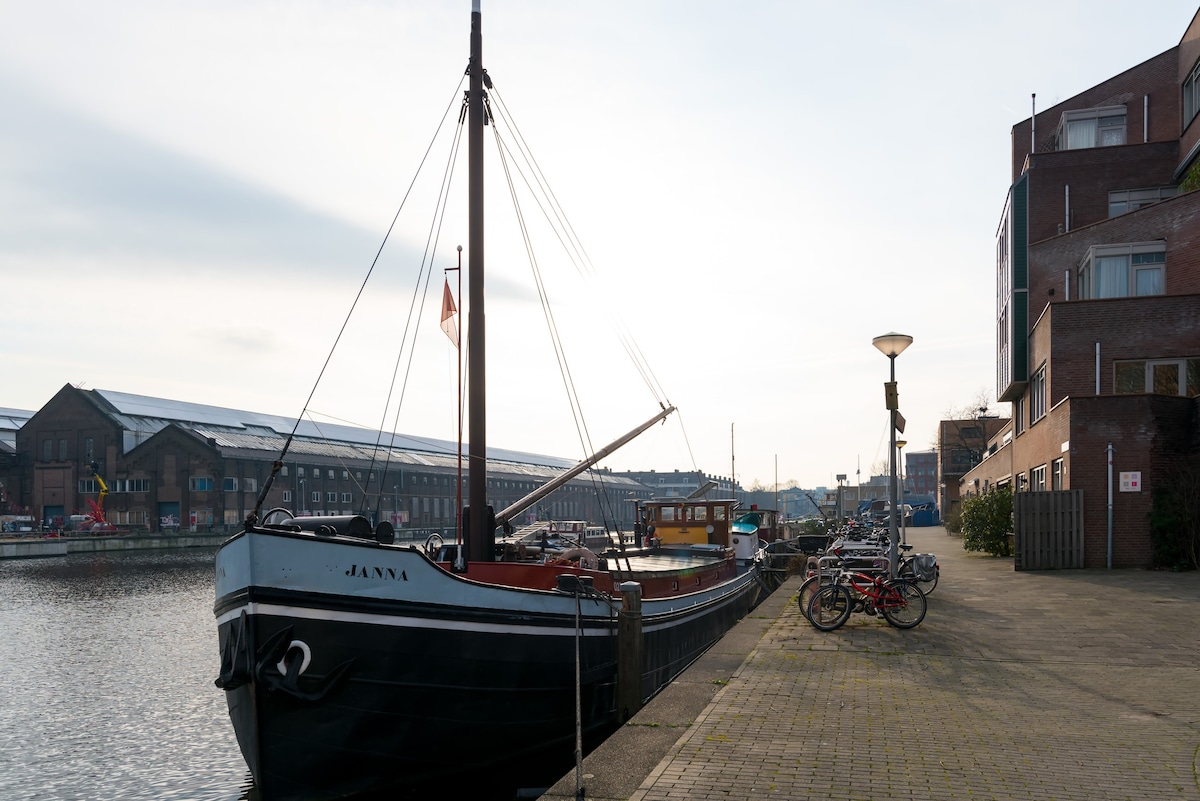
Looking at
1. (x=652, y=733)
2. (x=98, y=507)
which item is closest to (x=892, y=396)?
(x=652, y=733)

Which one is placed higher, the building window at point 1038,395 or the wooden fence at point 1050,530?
the building window at point 1038,395

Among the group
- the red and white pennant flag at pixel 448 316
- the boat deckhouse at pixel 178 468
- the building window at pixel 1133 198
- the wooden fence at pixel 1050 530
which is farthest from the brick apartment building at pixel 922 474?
the red and white pennant flag at pixel 448 316

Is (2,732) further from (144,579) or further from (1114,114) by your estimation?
(1114,114)

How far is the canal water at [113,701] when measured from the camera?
1295 centimetres

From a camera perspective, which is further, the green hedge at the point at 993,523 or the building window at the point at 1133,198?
the building window at the point at 1133,198

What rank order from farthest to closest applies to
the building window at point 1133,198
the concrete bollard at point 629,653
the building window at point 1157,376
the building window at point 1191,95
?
the building window at point 1133,198 → the building window at point 1191,95 → the building window at point 1157,376 → the concrete bollard at point 629,653

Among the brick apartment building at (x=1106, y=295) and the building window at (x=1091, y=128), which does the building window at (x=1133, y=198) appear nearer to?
the brick apartment building at (x=1106, y=295)

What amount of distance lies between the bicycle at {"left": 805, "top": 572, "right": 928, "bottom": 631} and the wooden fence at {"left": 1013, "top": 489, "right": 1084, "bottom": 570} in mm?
9593

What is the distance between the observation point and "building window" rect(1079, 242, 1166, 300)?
27.0m

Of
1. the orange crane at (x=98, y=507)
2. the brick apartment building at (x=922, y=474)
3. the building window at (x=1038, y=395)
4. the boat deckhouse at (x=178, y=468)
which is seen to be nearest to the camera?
the building window at (x=1038, y=395)

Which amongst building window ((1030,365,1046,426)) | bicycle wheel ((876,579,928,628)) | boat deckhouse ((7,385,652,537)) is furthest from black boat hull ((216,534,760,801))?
boat deckhouse ((7,385,652,537))

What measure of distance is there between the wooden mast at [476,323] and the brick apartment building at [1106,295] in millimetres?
16053

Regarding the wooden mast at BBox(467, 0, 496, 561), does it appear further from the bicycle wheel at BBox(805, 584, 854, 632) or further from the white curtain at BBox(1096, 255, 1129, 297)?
the white curtain at BBox(1096, 255, 1129, 297)

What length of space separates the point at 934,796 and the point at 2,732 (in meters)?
16.3
